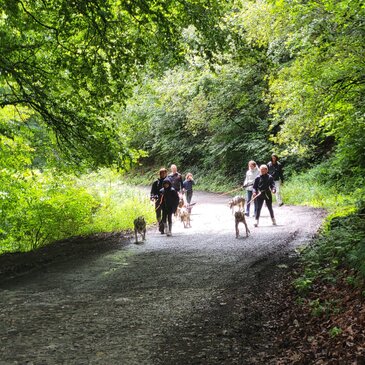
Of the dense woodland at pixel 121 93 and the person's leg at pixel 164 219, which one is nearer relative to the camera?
the dense woodland at pixel 121 93

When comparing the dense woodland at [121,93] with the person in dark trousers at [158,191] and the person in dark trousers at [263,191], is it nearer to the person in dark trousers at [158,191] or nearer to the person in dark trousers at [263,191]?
the person in dark trousers at [158,191]

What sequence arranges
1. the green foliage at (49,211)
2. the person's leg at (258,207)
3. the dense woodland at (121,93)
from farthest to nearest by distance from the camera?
the person's leg at (258,207)
the green foliage at (49,211)
the dense woodland at (121,93)

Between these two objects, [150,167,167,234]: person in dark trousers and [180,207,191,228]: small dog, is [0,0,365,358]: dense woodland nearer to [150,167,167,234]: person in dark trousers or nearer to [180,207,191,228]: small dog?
[150,167,167,234]: person in dark trousers

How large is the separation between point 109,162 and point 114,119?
1.30m

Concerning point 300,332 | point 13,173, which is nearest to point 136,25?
point 13,173

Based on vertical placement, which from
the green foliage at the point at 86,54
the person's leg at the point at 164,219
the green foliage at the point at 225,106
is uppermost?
the green foliage at the point at 225,106

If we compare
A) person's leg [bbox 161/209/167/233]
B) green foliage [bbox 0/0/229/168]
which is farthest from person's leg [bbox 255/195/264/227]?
green foliage [bbox 0/0/229/168]

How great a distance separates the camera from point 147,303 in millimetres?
6520

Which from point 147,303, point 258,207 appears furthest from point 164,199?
point 147,303

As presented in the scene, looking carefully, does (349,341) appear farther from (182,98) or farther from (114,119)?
(182,98)

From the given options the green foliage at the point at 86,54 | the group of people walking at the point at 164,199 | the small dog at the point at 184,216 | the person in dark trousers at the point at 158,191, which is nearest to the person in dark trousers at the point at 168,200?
the group of people walking at the point at 164,199

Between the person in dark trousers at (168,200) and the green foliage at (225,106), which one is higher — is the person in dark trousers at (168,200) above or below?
below

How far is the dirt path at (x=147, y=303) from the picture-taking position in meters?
4.79

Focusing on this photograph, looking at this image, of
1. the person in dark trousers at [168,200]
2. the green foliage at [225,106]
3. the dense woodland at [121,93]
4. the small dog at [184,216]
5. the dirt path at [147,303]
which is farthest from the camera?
the green foliage at [225,106]
